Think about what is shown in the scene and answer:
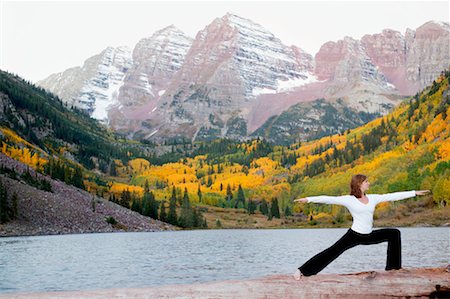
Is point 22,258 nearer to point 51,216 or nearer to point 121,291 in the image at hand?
point 121,291

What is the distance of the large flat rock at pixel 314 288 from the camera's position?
12766mm

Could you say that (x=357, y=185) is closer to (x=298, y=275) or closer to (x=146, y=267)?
(x=298, y=275)

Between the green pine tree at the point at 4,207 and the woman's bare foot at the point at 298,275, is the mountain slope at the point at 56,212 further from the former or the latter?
the woman's bare foot at the point at 298,275

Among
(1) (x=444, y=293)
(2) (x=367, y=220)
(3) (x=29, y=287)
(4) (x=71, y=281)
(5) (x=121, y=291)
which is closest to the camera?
(5) (x=121, y=291)

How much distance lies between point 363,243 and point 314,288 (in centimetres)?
315

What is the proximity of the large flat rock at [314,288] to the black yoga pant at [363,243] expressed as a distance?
4.27 feet

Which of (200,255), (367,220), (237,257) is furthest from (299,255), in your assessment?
(367,220)

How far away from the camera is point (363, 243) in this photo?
51.8 ft

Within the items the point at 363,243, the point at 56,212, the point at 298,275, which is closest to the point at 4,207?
the point at 56,212

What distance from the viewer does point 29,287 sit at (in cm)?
4512

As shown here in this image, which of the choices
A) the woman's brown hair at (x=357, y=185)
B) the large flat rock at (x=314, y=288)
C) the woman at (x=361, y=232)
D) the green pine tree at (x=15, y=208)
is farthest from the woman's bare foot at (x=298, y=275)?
the green pine tree at (x=15, y=208)

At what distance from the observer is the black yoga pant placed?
50.2ft

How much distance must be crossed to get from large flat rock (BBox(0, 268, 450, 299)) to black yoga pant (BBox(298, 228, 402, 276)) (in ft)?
4.27

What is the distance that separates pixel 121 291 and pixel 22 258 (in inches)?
2625
